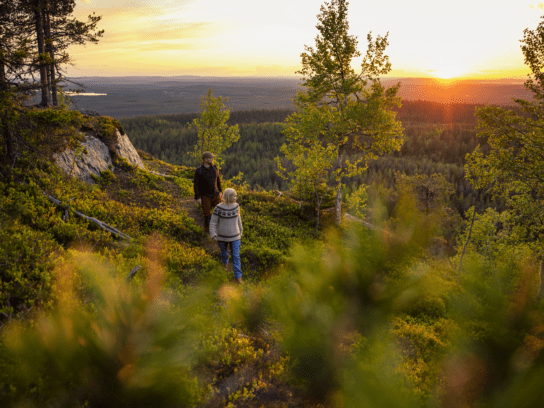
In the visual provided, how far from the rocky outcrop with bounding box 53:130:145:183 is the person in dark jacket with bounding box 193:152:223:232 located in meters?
5.80

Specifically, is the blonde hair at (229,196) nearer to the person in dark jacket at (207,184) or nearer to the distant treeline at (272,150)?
the person in dark jacket at (207,184)

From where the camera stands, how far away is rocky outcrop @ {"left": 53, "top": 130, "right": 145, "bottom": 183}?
36.4ft

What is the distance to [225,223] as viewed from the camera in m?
6.69

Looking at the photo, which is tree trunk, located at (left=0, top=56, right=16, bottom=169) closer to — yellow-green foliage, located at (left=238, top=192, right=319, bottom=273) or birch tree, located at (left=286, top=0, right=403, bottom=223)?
yellow-green foliage, located at (left=238, top=192, right=319, bottom=273)

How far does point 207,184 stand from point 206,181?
10 cm

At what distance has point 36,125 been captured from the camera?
29.2 feet

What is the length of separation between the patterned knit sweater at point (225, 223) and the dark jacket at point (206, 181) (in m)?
2.01

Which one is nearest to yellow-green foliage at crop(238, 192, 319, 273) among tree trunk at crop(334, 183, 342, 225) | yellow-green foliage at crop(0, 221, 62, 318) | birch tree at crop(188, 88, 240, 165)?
tree trunk at crop(334, 183, 342, 225)

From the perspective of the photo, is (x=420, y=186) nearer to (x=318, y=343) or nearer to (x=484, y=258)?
(x=484, y=258)

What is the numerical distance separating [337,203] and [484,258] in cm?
1256

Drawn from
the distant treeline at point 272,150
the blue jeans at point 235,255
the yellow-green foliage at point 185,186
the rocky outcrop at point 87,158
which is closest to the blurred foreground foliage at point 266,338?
the blue jeans at point 235,255

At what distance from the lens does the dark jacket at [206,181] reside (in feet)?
27.4

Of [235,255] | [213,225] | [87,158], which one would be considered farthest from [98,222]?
[87,158]

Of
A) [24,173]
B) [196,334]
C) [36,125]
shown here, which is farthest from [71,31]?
[196,334]
